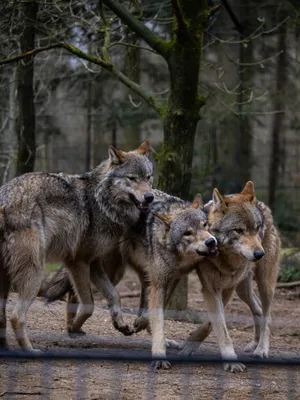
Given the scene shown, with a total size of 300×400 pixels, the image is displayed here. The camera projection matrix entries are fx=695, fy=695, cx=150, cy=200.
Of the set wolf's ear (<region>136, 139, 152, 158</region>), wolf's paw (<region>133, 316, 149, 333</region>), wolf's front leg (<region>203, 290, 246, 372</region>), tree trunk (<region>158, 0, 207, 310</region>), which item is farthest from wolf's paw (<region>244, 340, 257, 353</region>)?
tree trunk (<region>158, 0, 207, 310</region>)

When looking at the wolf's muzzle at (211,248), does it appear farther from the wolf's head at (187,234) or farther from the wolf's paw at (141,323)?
the wolf's paw at (141,323)

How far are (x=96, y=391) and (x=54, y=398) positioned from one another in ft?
1.01

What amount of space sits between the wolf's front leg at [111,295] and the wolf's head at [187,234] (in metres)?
→ 0.66

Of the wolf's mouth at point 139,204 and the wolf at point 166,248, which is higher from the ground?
the wolf's mouth at point 139,204

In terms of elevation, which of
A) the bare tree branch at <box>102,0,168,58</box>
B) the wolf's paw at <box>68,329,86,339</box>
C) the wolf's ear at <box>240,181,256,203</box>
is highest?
the bare tree branch at <box>102,0,168,58</box>

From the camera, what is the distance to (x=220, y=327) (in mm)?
5125

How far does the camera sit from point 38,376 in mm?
4480

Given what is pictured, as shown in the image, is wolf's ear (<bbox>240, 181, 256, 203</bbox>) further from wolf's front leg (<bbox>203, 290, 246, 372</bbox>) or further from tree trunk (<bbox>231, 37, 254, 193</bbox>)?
tree trunk (<bbox>231, 37, 254, 193</bbox>)

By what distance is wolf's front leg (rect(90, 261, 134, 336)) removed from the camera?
5543mm

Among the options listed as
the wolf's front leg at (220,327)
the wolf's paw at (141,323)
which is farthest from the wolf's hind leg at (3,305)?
the wolf's front leg at (220,327)

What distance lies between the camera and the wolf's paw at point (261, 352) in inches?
223

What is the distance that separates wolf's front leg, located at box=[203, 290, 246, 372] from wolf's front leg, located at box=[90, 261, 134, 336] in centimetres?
74

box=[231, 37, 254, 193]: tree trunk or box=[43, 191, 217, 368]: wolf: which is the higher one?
box=[231, 37, 254, 193]: tree trunk

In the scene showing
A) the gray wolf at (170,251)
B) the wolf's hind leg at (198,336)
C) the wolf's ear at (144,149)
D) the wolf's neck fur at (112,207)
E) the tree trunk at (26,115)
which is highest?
the tree trunk at (26,115)
